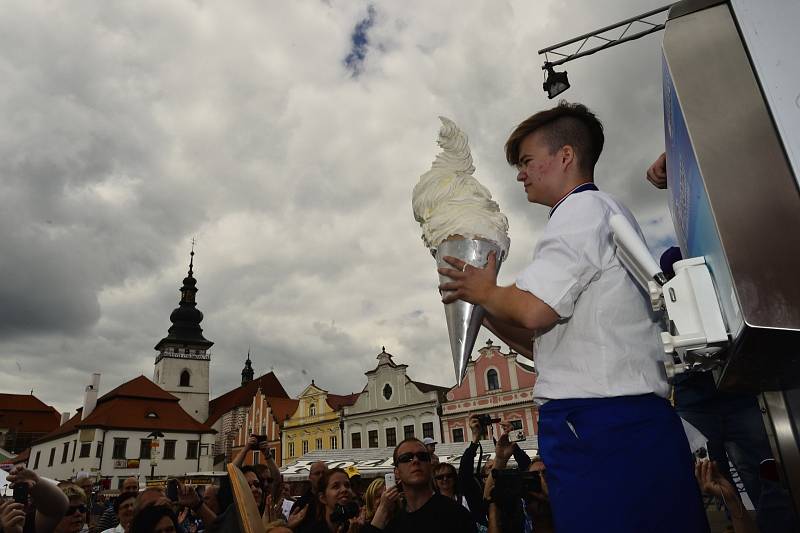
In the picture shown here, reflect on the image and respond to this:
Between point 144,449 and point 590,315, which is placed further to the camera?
point 144,449

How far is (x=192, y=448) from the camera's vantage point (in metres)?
52.8

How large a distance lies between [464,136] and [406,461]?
8.52 ft

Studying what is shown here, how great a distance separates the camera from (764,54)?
1.09 meters

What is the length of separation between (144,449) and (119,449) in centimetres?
213

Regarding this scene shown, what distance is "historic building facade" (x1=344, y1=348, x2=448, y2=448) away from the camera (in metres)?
32.4

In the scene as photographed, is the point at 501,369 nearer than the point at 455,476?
No

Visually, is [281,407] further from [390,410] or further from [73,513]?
[73,513]

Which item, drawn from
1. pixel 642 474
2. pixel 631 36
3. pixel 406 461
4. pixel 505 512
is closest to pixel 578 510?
pixel 642 474

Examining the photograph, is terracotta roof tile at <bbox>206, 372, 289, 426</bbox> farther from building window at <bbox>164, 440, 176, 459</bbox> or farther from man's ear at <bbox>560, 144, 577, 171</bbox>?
man's ear at <bbox>560, 144, 577, 171</bbox>

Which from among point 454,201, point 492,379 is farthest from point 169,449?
point 454,201

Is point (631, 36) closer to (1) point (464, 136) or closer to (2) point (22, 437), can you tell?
(1) point (464, 136)

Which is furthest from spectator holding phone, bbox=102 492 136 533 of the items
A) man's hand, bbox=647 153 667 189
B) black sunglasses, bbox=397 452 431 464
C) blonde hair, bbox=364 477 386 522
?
man's hand, bbox=647 153 667 189

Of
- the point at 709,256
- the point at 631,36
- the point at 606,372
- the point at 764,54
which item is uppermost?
the point at 631,36

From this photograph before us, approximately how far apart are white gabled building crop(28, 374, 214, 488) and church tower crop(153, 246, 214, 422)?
3010mm
